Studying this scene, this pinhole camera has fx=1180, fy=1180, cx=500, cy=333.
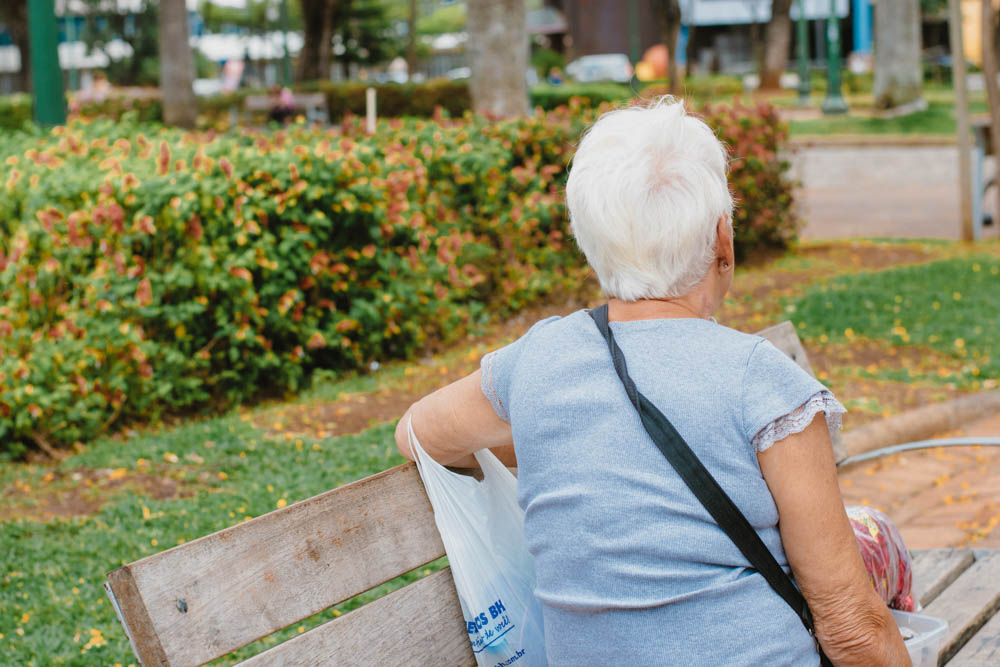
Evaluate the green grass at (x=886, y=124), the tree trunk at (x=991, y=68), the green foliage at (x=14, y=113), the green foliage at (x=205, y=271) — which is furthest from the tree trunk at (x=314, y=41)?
the green foliage at (x=205, y=271)

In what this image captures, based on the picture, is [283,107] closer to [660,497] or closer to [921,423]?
[921,423]

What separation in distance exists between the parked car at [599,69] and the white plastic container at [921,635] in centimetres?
4326

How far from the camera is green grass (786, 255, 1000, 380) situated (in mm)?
6332

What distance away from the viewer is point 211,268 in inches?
215

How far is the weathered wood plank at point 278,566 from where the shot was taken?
1.77 meters

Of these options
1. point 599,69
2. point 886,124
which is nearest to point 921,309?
point 886,124

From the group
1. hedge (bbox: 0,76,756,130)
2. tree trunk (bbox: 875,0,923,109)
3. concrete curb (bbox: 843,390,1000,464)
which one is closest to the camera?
concrete curb (bbox: 843,390,1000,464)

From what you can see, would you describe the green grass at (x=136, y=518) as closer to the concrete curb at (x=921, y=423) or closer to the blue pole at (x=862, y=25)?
the concrete curb at (x=921, y=423)

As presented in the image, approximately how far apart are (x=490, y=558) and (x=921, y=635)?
785mm

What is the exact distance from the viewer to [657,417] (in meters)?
1.72

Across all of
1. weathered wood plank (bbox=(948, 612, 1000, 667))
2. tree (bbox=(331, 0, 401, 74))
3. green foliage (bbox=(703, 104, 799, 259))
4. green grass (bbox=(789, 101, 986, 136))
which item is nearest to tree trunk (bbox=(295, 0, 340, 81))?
tree (bbox=(331, 0, 401, 74))

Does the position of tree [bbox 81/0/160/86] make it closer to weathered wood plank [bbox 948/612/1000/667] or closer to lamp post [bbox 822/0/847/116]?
lamp post [bbox 822/0/847/116]

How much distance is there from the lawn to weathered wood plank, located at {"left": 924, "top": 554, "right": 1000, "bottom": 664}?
5.34ft

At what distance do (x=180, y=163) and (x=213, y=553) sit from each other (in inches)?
161
